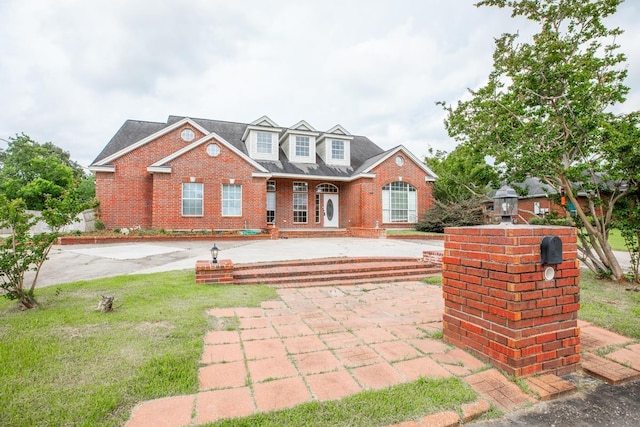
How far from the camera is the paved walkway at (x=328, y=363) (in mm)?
2010

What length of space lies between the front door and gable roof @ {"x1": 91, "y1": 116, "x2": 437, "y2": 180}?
1.75m

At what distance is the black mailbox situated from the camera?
247cm

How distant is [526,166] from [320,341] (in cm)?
556

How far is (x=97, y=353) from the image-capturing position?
2.70 metres

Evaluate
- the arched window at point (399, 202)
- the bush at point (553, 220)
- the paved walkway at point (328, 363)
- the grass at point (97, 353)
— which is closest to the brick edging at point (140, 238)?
the arched window at point (399, 202)

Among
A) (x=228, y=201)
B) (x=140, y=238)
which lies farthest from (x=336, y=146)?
(x=140, y=238)

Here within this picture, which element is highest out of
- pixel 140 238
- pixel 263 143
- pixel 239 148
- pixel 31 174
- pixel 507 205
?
pixel 263 143

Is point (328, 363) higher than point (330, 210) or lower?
lower

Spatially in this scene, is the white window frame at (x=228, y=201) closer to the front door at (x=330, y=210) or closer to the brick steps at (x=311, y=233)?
the brick steps at (x=311, y=233)

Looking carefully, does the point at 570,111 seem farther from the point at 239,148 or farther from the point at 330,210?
the point at 239,148

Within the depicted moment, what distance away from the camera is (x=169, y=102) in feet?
68.3

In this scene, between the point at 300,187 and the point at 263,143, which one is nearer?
the point at 263,143

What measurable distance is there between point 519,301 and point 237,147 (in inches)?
727

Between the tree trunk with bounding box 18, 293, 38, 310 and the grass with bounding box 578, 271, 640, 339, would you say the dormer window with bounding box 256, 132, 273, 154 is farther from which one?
the grass with bounding box 578, 271, 640, 339
